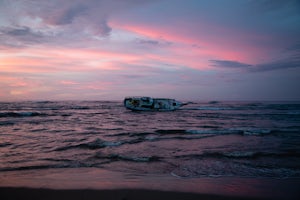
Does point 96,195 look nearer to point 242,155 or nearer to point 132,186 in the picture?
point 132,186

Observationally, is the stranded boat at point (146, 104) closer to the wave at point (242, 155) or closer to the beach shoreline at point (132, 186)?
the wave at point (242, 155)

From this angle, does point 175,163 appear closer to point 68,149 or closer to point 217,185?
point 217,185

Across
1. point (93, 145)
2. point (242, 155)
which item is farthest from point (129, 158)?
point (242, 155)

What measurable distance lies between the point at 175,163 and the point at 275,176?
3.08 metres

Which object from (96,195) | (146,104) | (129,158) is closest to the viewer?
(96,195)

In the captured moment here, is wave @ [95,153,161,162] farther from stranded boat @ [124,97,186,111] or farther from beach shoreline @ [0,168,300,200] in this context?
stranded boat @ [124,97,186,111]

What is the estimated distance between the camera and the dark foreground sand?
445 centimetres

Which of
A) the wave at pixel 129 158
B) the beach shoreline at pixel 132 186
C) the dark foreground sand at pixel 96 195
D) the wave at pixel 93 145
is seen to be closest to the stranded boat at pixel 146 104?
the wave at pixel 93 145

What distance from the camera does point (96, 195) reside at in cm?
453

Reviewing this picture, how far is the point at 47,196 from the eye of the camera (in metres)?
4.48

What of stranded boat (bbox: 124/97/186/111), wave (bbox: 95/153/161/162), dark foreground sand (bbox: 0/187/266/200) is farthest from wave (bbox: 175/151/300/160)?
stranded boat (bbox: 124/97/186/111)

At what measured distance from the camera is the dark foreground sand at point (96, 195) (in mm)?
4449

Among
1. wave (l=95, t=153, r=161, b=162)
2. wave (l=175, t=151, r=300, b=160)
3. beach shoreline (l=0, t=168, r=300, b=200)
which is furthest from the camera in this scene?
wave (l=175, t=151, r=300, b=160)

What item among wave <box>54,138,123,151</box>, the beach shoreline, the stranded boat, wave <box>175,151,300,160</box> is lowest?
wave <box>175,151,300,160</box>
